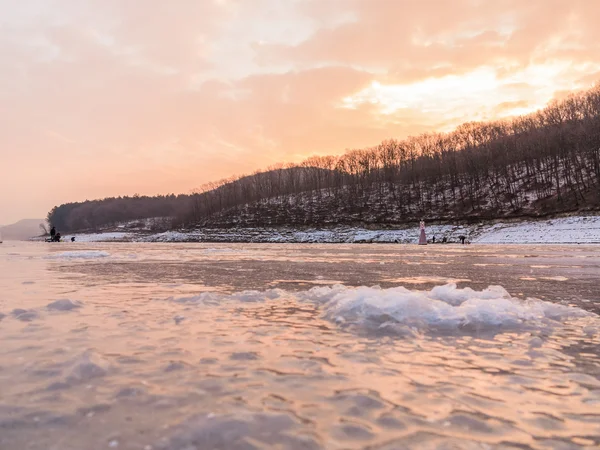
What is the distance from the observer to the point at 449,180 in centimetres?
9531

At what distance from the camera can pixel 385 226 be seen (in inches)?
3135

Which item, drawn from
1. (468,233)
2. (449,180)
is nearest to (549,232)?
(468,233)

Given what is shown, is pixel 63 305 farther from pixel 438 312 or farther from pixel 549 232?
pixel 549 232

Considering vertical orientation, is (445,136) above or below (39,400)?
above

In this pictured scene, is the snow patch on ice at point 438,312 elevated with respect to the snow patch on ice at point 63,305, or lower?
lower

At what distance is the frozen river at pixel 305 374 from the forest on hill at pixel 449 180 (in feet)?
195

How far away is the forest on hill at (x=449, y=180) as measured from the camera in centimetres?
6994

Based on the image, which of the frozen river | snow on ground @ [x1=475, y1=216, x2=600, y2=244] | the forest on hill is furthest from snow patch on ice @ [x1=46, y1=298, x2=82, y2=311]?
the forest on hill

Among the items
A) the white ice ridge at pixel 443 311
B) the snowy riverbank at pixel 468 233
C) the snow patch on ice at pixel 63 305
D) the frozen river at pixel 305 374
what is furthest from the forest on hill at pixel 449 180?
the snow patch on ice at pixel 63 305

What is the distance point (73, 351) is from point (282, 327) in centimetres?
236

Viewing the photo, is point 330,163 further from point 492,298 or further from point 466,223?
point 492,298

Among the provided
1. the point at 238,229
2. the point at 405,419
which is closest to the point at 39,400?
the point at 405,419

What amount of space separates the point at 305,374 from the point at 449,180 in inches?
3902

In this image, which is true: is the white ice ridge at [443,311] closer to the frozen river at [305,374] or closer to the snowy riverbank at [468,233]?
the frozen river at [305,374]
